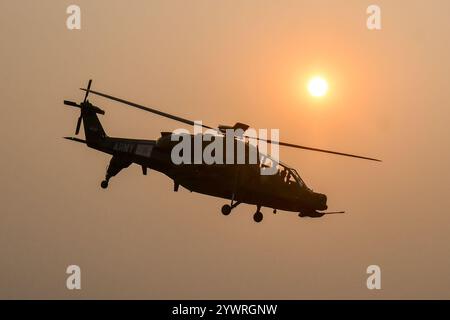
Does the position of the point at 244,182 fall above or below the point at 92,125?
below

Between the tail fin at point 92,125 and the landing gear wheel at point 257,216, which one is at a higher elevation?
the tail fin at point 92,125

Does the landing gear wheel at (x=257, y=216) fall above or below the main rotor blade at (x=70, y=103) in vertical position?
below

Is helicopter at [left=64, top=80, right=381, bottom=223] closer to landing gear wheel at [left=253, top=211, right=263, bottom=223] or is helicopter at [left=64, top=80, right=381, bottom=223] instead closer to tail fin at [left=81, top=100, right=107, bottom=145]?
landing gear wheel at [left=253, top=211, right=263, bottom=223]

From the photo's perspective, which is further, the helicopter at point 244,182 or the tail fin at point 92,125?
the tail fin at point 92,125

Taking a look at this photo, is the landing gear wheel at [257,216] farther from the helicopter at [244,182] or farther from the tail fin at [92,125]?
the tail fin at [92,125]

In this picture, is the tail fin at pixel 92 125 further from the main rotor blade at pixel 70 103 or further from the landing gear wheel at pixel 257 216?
the landing gear wheel at pixel 257 216

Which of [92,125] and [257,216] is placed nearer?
[257,216]

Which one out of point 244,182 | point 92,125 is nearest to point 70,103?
point 92,125

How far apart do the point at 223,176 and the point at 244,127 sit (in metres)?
4.87

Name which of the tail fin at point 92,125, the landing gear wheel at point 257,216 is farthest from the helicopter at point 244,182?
the tail fin at point 92,125

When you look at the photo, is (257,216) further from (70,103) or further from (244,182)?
(70,103)
